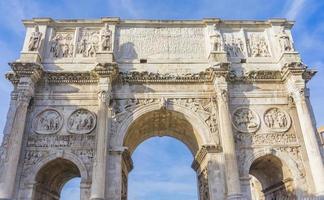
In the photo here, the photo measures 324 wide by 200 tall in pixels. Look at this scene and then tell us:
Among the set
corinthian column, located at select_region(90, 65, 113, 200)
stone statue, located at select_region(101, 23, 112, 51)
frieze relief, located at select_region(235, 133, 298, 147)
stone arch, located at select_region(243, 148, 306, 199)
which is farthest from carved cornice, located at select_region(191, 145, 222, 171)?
stone statue, located at select_region(101, 23, 112, 51)

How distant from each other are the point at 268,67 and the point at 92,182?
7.67m

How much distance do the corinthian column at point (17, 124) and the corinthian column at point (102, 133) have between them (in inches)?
90.1

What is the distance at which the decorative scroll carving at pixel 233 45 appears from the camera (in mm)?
13102

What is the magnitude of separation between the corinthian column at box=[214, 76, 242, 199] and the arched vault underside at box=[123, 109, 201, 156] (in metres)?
1.21

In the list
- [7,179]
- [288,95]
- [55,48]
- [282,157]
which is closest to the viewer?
[7,179]

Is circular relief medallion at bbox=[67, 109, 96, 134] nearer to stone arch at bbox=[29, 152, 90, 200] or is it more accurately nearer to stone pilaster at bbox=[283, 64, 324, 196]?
stone arch at bbox=[29, 152, 90, 200]

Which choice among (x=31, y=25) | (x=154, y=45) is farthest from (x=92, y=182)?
(x=31, y=25)

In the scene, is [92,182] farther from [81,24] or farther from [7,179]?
[81,24]

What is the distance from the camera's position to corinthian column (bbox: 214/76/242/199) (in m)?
10.1

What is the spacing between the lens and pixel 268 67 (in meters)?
12.7

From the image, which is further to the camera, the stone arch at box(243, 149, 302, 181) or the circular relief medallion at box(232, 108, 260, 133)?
the circular relief medallion at box(232, 108, 260, 133)

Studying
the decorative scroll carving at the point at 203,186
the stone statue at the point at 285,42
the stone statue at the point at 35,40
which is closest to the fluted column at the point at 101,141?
the stone statue at the point at 35,40

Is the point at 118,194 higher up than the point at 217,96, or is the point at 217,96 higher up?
the point at 217,96

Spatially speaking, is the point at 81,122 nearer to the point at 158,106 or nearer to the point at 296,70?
the point at 158,106
